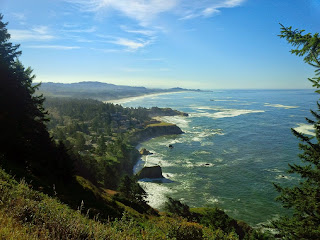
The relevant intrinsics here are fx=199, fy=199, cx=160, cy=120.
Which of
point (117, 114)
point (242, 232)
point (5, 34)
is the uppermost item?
point (5, 34)

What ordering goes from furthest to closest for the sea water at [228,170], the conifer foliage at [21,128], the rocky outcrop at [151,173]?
the rocky outcrop at [151,173], the sea water at [228,170], the conifer foliage at [21,128]

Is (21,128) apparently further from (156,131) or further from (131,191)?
(156,131)

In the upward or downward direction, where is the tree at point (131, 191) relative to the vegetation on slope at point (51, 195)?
A: downward

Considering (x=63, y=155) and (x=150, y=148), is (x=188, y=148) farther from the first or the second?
(x=63, y=155)

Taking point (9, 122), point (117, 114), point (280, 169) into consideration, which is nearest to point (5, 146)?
point (9, 122)

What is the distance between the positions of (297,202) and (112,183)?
43383 millimetres

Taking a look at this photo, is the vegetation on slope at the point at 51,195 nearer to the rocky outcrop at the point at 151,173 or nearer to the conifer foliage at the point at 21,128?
the conifer foliage at the point at 21,128

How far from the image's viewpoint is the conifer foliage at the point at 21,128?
18969mm

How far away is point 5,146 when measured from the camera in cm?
1828

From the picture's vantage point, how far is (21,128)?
22547 millimetres

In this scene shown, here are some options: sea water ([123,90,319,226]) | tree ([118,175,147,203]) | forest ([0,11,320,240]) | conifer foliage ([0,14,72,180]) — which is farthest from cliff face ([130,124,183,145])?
conifer foliage ([0,14,72,180])

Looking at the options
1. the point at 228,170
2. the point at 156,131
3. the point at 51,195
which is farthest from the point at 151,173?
the point at 156,131

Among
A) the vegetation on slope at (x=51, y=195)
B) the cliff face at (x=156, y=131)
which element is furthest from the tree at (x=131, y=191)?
the cliff face at (x=156, y=131)

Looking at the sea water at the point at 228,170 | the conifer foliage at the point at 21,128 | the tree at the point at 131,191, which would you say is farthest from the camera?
the sea water at the point at 228,170
